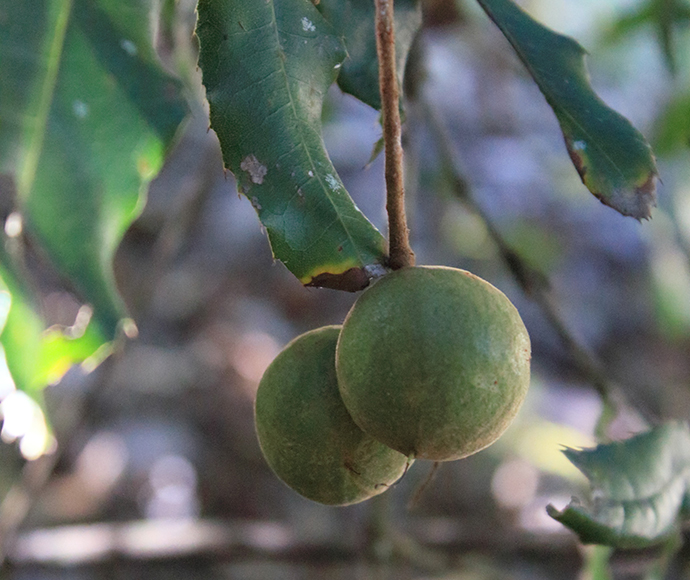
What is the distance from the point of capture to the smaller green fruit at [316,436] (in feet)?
2.33

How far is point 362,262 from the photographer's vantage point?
27.0 inches

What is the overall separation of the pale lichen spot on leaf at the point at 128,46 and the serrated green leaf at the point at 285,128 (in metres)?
0.34

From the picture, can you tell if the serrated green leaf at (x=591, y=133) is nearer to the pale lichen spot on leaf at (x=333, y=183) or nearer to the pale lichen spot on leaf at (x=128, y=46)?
the pale lichen spot on leaf at (x=333, y=183)

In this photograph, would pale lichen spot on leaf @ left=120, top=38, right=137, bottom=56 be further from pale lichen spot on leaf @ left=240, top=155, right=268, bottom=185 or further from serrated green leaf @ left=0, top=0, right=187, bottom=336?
pale lichen spot on leaf @ left=240, top=155, right=268, bottom=185

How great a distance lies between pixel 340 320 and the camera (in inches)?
131

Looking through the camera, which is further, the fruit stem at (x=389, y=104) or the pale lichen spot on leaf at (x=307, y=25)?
the pale lichen spot on leaf at (x=307, y=25)

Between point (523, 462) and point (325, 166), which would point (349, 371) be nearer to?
point (325, 166)

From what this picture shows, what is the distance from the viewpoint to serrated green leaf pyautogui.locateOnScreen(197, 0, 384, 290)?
2.26 ft

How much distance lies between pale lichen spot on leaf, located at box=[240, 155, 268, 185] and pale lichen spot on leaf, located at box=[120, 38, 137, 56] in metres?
0.43

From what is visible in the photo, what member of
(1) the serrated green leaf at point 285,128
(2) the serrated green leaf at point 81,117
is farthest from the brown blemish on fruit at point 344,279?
(2) the serrated green leaf at point 81,117

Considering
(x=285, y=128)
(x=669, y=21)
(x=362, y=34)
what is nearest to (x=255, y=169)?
(x=285, y=128)

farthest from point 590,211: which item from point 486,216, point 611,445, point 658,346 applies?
point 611,445

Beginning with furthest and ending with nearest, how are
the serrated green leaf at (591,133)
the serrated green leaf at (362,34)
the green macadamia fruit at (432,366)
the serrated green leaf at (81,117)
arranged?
the serrated green leaf at (81,117) < the serrated green leaf at (362,34) < the serrated green leaf at (591,133) < the green macadamia fruit at (432,366)

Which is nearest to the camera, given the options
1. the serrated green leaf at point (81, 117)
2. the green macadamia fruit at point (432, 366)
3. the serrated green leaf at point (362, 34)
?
the green macadamia fruit at point (432, 366)
